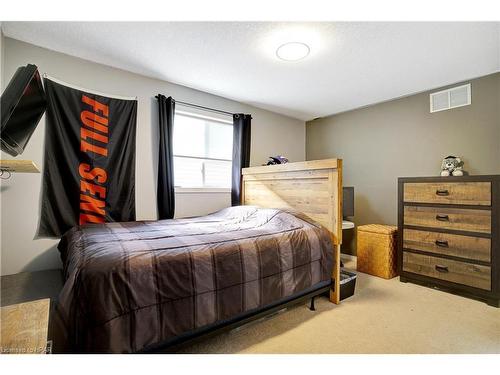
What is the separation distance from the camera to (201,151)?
3.14 m

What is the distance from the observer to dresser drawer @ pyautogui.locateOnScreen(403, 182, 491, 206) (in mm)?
2076

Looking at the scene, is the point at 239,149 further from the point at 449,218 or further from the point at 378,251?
the point at 449,218

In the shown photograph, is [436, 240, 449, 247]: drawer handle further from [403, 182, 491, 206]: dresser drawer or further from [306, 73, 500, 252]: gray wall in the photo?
[306, 73, 500, 252]: gray wall

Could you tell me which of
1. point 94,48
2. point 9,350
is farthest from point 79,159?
point 9,350

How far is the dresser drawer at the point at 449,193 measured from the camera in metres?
2.08

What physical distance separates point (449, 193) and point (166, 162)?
2.87 metres

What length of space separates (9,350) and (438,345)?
2.12 m

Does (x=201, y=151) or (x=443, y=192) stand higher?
(x=201, y=151)

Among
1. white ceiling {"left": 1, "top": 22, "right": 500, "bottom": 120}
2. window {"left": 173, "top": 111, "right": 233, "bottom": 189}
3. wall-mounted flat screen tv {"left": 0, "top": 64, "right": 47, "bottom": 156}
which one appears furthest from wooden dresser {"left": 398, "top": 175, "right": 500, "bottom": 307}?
wall-mounted flat screen tv {"left": 0, "top": 64, "right": 47, "bottom": 156}

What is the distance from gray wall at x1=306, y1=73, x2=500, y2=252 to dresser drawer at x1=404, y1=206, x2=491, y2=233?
610mm

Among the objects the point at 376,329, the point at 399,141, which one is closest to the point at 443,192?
the point at 399,141
